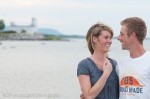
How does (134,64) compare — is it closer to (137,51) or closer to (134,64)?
(134,64)

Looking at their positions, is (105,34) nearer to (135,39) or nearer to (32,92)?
(135,39)

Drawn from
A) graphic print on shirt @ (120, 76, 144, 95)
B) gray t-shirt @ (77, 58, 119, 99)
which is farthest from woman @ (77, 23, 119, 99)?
graphic print on shirt @ (120, 76, 144, 95)

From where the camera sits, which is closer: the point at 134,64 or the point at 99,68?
the point at 134,64

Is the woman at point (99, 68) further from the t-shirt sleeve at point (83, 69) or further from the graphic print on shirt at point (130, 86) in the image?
the graphic print on shirt at point (130, 86)

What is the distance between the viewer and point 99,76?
4.18 metres

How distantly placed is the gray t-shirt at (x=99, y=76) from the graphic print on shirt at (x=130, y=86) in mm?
110

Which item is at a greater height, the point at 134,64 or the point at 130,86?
the point at 134,64

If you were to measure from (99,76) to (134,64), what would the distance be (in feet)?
1.07

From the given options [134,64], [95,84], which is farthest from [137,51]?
[95,84]

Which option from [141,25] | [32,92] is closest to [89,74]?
[141,25]

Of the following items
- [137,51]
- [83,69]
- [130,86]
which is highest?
[137,51]

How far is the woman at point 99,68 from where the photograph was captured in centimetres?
415

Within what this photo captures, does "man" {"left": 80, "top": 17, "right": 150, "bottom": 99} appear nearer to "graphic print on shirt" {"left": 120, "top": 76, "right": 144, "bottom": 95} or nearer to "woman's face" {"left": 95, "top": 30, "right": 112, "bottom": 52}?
"graphic print on shirt" {"left": 120, "top": 76, "right": 144, "bottom": 95}

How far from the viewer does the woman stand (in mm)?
4148
